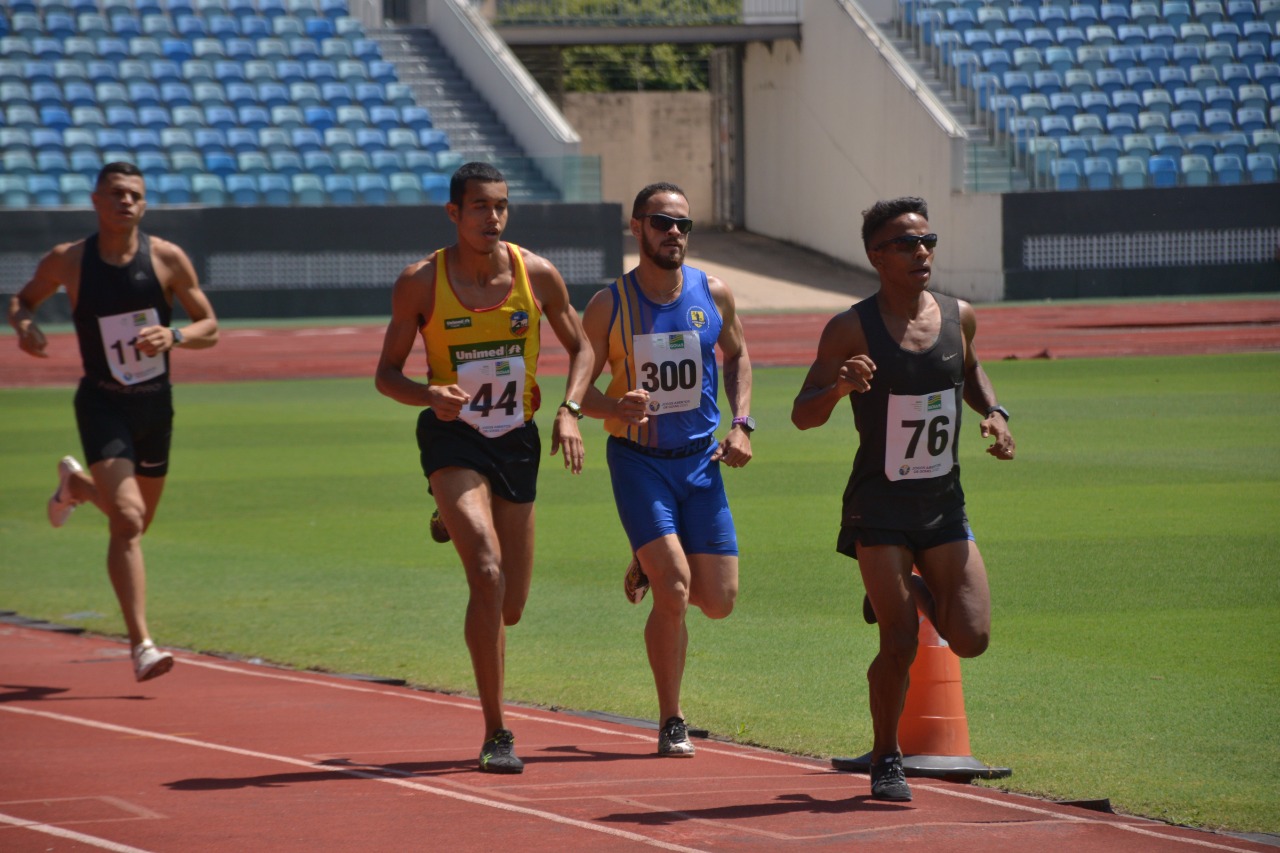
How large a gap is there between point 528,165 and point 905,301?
96.1 ft

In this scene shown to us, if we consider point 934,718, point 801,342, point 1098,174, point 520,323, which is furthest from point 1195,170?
point 934,718

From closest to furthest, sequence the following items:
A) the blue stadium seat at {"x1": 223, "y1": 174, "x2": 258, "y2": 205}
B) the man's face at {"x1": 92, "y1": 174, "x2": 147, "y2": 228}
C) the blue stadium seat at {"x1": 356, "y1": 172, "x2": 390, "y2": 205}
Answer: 1. the man's face at {"x1": 92, "y1": 174, "x2": 147, "y2": 228}
2. the blue stadium seat at {"x1": 223, "y1": 174, "x2": 258, "y2": 205}
3. the blue stadium seat at {"x1": 356, "y1": 172, "x2": 390, "y2": 205}

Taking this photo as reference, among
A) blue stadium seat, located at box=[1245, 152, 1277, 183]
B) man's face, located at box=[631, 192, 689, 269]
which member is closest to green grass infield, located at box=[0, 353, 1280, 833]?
man's face, located at box=[631, 192, 689, 269]

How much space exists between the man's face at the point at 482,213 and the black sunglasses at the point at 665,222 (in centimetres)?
59

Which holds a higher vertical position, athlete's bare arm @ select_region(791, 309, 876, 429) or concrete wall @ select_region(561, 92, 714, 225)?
concrete wall @ select_region(561, 92, 714, 225)

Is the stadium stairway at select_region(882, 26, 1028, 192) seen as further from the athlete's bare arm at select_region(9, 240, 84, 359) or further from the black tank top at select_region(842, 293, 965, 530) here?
the black tank top at select_region(842, 293, 965, 530)

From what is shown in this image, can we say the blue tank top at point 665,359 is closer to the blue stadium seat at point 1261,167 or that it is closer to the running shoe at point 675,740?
the running shoe at point 675,740

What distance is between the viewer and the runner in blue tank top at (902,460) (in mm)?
5742

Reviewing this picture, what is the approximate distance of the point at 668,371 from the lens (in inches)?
267

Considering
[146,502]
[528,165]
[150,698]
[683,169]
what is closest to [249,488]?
[146,502]

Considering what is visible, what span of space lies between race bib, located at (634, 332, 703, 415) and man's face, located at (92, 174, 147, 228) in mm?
2927

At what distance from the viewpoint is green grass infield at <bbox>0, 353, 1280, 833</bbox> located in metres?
6.68

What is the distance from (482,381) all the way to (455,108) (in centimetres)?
3118

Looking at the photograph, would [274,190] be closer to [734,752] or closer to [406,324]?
[406,324]
